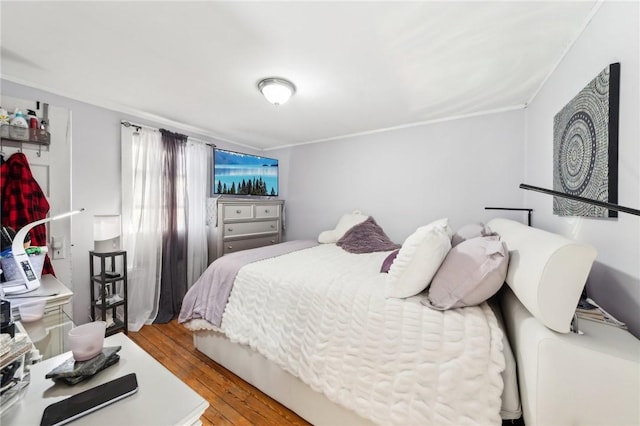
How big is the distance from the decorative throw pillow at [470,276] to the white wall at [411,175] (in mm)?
1672

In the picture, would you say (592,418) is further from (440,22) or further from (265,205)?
(265,205)

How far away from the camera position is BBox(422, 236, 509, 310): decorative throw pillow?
119 cm

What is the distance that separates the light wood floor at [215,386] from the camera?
154 cm

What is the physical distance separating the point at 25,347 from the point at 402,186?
3.21 meters

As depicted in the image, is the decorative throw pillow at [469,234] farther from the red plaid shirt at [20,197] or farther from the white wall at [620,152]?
the red plaid shirt at [20,197]

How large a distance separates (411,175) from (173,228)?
302 cm

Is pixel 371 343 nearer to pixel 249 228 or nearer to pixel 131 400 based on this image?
pixel 131 400

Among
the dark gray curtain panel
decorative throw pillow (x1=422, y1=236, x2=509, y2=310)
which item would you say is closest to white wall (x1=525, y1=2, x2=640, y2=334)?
decorative throw pillow (x1=422, y1=236, x2=509, y2=310)

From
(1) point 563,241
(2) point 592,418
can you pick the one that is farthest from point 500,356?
(1) point 563,241

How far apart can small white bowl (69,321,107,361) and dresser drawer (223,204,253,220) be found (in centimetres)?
236

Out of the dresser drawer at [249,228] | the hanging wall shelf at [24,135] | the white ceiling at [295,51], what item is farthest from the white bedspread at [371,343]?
the hanging wall shelf at [24,135]

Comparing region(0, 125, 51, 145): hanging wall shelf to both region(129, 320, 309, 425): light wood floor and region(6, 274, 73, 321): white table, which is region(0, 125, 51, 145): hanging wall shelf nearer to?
region(6, 274, 73, 321): white table

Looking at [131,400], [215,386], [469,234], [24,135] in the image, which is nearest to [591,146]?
[469,234]

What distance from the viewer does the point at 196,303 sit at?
2061 mm
